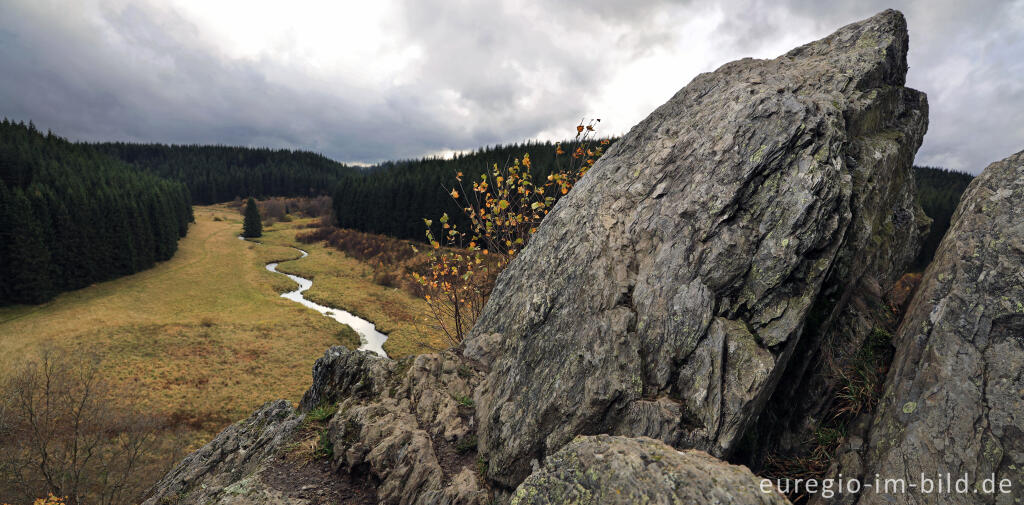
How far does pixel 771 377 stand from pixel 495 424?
214 inches

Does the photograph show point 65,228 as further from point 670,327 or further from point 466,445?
point 670,327

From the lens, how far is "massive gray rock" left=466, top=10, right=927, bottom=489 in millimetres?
7195

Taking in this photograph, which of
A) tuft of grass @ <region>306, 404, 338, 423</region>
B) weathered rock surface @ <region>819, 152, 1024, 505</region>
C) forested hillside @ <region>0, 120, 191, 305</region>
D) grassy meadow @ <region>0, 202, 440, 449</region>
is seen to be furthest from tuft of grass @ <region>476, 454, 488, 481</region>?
forested hillside @ <region>0, 120, 191, 305</region>

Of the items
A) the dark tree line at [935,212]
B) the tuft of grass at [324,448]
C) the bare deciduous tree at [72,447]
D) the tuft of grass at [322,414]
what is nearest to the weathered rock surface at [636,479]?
the tuft of grass at [324,448]

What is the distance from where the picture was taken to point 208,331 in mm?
47438

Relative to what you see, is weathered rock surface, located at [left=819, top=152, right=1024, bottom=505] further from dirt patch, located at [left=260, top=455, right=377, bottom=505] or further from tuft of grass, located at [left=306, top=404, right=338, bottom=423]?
A: tuft of grass, located at [left=306, top=404, right=338, bottom=423]

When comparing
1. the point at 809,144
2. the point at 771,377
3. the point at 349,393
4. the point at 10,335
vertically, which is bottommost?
the point at 10,335

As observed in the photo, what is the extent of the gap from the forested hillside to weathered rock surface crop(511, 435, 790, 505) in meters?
85.3

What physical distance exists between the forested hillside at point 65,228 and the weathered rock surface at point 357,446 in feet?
244

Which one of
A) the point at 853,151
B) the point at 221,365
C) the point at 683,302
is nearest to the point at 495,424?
the point at 683,302

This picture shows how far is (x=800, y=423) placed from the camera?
749 cm

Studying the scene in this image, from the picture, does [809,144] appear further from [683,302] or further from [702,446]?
[702,446]

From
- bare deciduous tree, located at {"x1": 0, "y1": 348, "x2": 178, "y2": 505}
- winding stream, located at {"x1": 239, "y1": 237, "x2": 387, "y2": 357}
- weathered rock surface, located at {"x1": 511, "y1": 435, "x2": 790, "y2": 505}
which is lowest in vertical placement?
bare deciduous tree, located at {"x1": 0, "y1": 348, "x2": 178, "y2": 505}

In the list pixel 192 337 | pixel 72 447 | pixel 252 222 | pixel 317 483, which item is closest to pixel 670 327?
pixel 317 483
